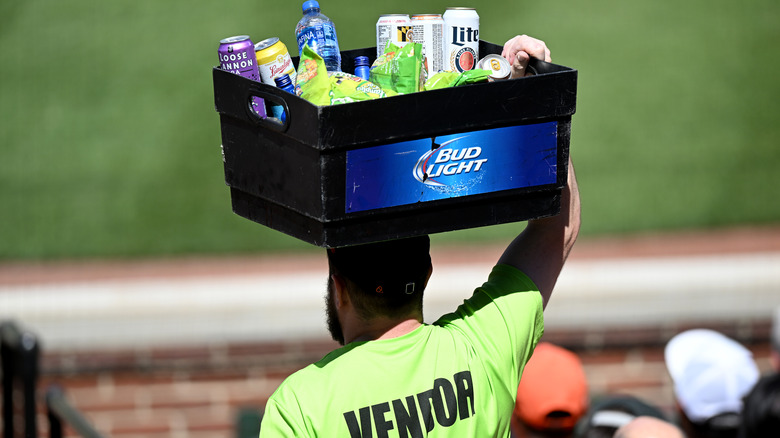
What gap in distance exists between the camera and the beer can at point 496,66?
91.0 inches

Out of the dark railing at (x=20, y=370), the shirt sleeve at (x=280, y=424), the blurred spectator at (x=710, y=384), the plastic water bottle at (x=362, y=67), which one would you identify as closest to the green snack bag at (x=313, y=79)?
the plastic water bottle at (x=362, y=67)

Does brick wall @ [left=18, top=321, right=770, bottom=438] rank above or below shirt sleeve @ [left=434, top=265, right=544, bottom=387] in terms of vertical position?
below

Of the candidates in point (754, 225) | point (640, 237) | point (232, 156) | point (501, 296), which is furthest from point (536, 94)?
point (754, 225)

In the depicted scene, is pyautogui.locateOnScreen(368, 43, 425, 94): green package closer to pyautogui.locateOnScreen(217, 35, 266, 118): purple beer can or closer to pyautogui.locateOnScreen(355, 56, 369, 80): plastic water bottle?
pyautogui.locateOnScreen(355, 56, 369, 80): plastic water bottle

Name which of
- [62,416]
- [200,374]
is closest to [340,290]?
[62,416]

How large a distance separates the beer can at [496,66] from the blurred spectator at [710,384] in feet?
4.65

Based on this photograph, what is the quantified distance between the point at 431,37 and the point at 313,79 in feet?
1.36

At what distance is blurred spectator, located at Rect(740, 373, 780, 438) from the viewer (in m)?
2.64

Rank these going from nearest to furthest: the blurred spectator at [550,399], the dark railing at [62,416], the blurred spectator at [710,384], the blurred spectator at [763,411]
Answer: the blurred spectator at [763,411] → the blurred spectator at [550,399] → the blurred spectator at [710,384] → the dark railing at [62,416]

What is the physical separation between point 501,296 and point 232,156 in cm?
72

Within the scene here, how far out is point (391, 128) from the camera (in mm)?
2066

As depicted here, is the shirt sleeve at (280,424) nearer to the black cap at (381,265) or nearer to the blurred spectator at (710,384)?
the black cap at (381,265)

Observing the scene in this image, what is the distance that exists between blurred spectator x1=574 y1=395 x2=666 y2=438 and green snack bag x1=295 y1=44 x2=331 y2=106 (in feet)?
4.87

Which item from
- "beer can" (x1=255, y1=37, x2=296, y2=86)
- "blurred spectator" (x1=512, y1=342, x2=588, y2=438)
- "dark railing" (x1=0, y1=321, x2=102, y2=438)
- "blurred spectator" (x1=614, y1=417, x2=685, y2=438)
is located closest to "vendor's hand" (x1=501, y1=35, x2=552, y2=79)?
"beer can" (x1=255, y1=37, x2=296, y2=86)
